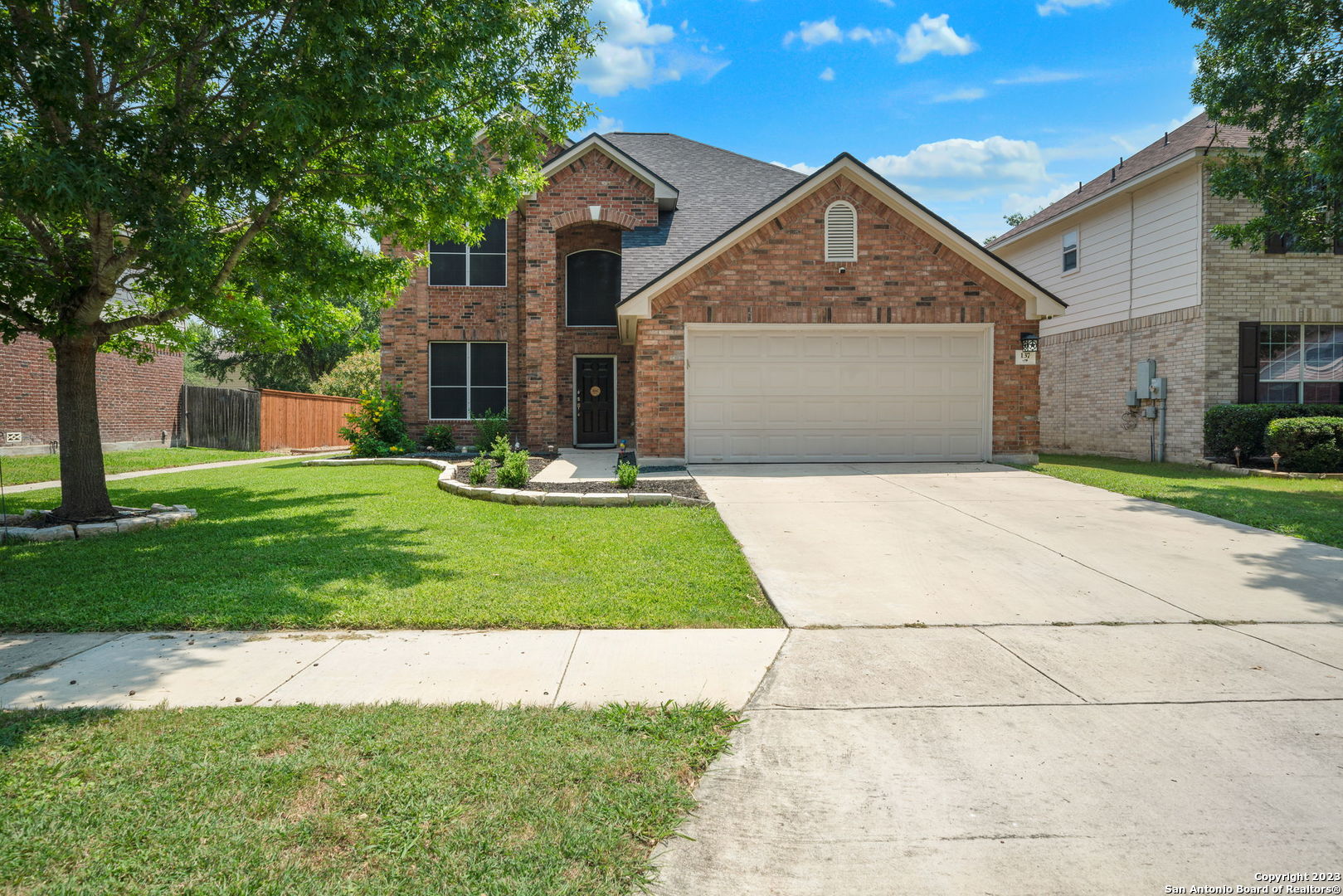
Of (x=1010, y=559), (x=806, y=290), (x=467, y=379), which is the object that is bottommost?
(x=1010, y=559)

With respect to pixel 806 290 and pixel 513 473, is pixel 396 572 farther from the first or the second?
pixel 806 290

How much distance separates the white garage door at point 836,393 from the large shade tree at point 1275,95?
4524mm

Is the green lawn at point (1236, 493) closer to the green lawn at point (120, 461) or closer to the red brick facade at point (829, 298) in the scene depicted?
the red brick facade at point (829, 298)

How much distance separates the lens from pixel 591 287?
1772 centimetres

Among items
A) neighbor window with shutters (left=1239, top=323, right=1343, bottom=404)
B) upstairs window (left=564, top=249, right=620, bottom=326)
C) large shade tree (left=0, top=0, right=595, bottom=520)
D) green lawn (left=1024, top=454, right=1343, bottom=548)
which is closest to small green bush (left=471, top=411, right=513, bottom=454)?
upstairs window (left=564, top=249, right=620, bottom=326)

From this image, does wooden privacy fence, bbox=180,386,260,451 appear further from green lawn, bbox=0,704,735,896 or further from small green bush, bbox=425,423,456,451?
green lawn, bbox=0,704,735,896

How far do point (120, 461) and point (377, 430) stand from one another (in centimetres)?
546

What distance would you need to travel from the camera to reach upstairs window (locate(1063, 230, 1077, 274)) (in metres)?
19.0

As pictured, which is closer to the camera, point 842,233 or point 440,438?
point 842,233

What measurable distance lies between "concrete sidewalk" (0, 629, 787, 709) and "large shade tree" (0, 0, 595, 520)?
12.5 feet

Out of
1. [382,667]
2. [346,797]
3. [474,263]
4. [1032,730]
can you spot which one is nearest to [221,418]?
[474,263]

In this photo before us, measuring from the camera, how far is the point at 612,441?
1784 cm

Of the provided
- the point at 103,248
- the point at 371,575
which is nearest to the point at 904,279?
the point at 371,575

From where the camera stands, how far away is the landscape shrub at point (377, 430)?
53.3 feet
